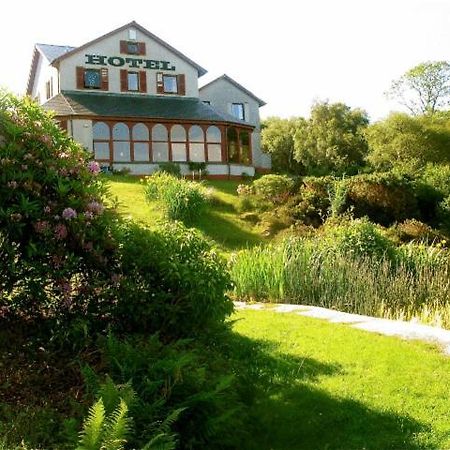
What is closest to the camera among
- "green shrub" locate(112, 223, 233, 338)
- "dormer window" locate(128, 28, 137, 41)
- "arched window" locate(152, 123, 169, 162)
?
"green shrub" locate(112, 223, 233, 338)

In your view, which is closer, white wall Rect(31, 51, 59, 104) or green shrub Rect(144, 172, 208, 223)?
green shrub Rect(144, 172, 208, 223)

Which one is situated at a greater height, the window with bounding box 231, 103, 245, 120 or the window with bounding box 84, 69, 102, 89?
the window with bounding box 84, 69, 102, 89

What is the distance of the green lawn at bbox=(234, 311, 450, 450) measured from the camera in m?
5.80

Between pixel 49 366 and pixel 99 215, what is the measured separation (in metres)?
1.51

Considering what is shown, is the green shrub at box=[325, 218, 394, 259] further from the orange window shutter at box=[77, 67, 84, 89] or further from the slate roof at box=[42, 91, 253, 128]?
the orange window shutter at box=[77, 67, 84, 89]

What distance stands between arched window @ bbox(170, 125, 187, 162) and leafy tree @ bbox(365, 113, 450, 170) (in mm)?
12945

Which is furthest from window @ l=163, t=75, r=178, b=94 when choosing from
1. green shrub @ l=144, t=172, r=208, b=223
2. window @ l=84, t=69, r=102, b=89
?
green shrub @ l=144, t=172, r=208, b=223

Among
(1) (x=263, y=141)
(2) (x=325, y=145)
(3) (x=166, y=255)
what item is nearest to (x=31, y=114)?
(3) (x=166, y=255)

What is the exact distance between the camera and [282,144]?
55.2m

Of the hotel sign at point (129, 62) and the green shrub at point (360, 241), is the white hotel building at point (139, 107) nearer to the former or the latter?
the hotel sign at point (129, 62)

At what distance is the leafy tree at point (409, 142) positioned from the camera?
40.8 m

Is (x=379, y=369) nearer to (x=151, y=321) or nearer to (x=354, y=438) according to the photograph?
(x=354, y=438)

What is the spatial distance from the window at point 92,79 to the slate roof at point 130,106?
0.47 meters

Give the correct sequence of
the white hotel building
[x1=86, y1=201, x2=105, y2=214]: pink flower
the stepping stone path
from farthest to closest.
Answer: the white hotel building
the stepping stone path
[x1=86, y1=201, x2=105, y2=214]: pink flower
